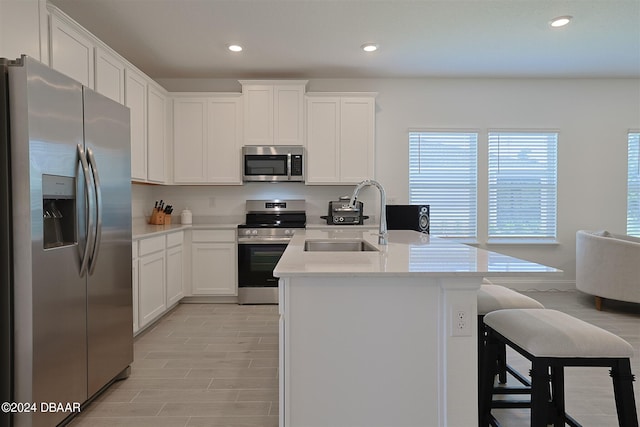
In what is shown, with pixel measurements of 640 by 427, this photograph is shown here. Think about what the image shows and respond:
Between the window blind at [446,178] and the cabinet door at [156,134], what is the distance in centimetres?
306

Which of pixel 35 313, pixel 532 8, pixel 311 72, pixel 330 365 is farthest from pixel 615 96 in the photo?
pixel 35 313

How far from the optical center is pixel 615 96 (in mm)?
4918

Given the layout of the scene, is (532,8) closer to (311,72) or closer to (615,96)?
(311,72)

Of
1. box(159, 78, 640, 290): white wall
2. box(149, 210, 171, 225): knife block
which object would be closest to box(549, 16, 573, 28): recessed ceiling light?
box(159, 78, 640, 290): white wall

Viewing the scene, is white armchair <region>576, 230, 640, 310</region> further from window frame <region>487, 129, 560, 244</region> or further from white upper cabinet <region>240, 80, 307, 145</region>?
white upper cabinet <region>240, 80, 307, 145</region>

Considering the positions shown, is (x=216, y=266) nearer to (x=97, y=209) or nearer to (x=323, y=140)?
(x=323, y=140)

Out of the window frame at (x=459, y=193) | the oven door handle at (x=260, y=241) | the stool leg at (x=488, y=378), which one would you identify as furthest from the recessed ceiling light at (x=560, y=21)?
the oven door handle at (x=260, y=241)

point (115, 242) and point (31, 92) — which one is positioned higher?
point (31, 92)

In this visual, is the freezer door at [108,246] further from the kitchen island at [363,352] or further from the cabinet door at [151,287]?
the kitchen island at [363,352]

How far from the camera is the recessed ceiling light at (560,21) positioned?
3.25 meters

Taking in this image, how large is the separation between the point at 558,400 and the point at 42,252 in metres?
2.44

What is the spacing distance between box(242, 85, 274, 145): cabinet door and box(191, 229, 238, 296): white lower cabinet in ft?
3.99

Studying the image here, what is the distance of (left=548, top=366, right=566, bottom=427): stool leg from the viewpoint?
1.69m

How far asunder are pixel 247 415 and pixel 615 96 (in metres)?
5.75
